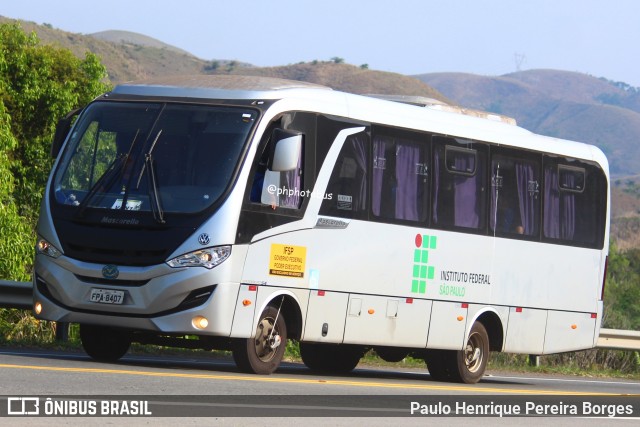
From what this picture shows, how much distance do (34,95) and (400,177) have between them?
3362 centimetres

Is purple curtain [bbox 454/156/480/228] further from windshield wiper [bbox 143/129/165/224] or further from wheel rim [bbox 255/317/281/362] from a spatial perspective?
windshield wiper [bbox 143/129/165/224]

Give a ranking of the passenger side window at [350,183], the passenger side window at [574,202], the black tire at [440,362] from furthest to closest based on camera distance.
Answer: the passenger side window at [574,202] < the black tire at [440,362] < the passenger side window at [350,183]

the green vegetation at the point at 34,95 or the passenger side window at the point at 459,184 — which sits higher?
the green vegetation at the point at 34,95

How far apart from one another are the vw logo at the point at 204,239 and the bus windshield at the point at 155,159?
284 millimetres

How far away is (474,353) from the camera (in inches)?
711

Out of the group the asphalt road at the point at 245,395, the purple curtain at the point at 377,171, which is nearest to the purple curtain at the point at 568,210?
the asphalt road at the point at 245,395

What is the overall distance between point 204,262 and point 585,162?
8156 mm

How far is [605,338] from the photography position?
23938 mm

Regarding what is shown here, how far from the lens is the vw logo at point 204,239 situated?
13883 mm

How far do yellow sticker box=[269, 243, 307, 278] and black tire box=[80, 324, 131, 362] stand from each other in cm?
179

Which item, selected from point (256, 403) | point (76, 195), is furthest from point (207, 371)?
point (256, 403)

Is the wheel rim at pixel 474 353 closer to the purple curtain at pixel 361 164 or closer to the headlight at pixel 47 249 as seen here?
the purple curtain at pixel 361 164

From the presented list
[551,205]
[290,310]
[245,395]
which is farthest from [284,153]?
[551,205]

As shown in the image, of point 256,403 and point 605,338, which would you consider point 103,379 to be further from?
point 605,338
